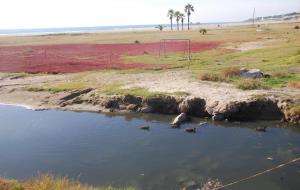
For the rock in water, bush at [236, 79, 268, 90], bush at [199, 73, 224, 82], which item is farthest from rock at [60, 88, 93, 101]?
bush at [236, 79, 268, 90]

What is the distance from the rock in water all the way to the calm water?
71 cm

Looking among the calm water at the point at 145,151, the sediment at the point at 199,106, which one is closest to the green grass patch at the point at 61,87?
the sediment at the point at 199,106

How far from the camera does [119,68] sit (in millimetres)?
51219

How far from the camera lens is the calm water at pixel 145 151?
1995cm

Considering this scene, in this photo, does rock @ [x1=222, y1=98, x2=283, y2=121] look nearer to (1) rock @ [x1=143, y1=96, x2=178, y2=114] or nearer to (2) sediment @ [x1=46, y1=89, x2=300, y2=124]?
(2) sediment @ [x1=46, y1=89, x2=300, y2=124]

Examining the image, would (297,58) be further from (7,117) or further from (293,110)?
(7,117)

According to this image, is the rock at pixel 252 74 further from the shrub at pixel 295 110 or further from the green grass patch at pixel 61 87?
the green grass patch at pixel 61 87

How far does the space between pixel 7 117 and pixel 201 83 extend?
15.3 metres

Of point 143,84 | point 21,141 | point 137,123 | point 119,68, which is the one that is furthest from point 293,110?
point 119,68

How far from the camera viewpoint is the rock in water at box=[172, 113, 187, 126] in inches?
1155

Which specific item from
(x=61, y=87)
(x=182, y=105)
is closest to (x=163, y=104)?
(x=182, y=105)

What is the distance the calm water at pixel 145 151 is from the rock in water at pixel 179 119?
0.71 metres

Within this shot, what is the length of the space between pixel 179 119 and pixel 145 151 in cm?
633

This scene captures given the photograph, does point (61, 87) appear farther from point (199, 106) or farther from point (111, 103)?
point (199, 106)
